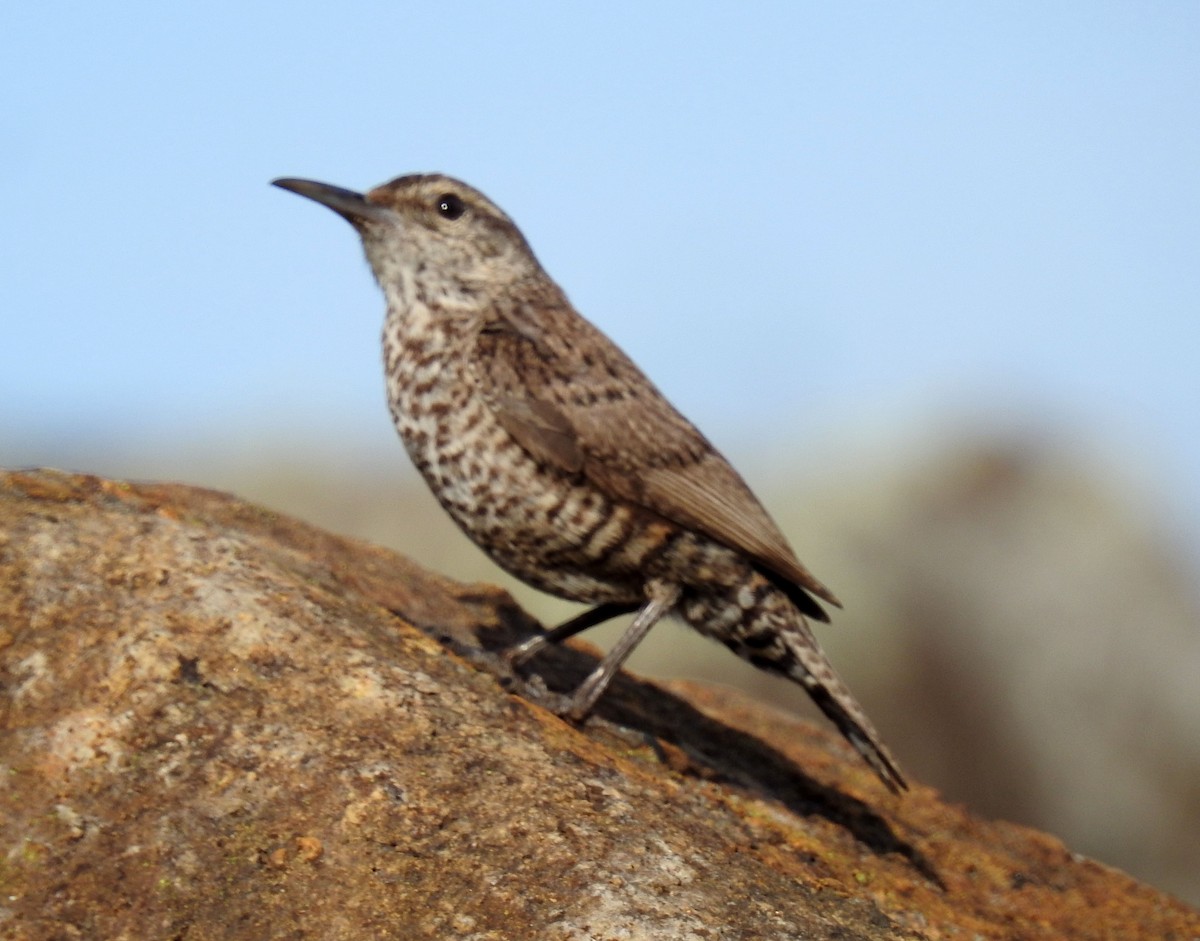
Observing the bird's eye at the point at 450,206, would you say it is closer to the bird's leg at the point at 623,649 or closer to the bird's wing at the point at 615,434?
the bird's wing at the point at 615,434

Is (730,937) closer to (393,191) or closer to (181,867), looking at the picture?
(181,867)

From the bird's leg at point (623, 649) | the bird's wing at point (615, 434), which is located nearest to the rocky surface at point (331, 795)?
the bird's leg at point (623, 649)

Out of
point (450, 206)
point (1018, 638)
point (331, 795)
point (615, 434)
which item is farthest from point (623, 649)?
point (1018, 638)

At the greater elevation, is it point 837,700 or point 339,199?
point 339,199

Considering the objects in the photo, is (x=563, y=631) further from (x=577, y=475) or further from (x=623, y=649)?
(x=577, y=475)

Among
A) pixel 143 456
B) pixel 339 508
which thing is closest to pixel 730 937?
pixel 339 508

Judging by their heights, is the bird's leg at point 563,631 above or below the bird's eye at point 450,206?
below
